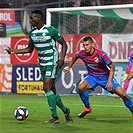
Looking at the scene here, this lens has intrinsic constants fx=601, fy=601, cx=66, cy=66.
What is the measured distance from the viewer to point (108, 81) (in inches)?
465

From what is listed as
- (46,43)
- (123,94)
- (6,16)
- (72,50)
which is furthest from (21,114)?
(6,16)

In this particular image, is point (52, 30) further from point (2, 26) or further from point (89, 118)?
point (2, 26)

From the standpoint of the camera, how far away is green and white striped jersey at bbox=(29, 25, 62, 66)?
11348 mm

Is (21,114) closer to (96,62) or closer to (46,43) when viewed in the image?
(46,43)

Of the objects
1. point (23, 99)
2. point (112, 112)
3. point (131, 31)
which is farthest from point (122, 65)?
point (112, 112)

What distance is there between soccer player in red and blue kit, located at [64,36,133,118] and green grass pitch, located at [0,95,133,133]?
0.52m

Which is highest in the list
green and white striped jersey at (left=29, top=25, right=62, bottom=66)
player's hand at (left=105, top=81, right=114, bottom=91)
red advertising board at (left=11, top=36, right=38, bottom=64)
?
green and white striped jersey at (left=29, top=25, right=62, bottom=66)

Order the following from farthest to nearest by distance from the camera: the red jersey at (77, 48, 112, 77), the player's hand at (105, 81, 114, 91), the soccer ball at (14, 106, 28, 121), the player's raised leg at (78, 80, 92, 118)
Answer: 1. the player's raised leg at (78, 80, 92, 118)
2. the red jersey at (77, 48, 112, 77)
3. the player's hand at (105, 81, 114, 91)
4. the soccer ball at (14, 106, 28, 121)

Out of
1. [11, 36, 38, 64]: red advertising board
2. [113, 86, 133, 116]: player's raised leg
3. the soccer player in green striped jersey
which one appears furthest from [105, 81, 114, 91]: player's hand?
[11, 36, 38, 64]: red advertising board

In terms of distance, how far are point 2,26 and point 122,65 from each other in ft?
22.1

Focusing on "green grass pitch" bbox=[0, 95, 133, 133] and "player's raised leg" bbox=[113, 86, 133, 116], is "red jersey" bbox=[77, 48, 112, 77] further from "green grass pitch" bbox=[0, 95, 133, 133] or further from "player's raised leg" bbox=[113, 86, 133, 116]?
"green grass pitch" bbox=[0, 95, 133, 133]

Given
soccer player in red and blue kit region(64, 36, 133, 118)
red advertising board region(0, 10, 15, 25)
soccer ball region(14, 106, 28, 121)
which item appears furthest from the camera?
red advertising board region(0, 10, 15, 25)

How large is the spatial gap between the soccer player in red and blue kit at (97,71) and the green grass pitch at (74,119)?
52cm

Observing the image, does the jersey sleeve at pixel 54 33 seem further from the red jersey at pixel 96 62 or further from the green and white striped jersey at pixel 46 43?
the red jersey at pixel 96 62
